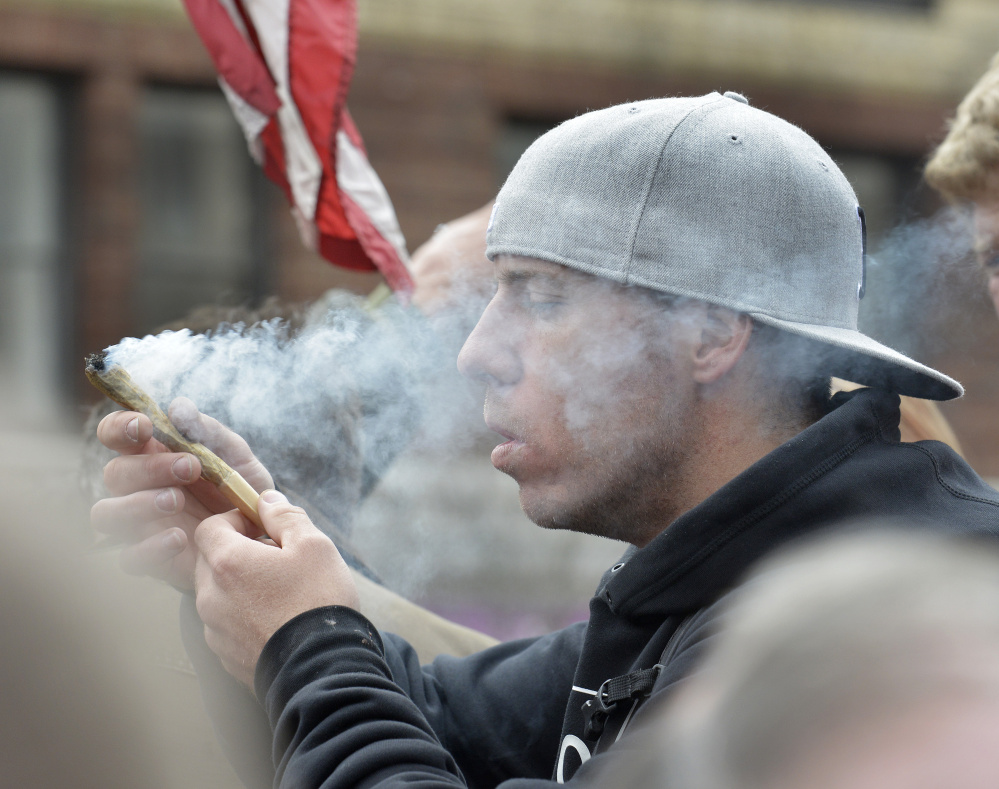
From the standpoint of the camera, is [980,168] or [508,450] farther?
[980,168]

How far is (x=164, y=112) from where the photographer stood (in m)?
7.65

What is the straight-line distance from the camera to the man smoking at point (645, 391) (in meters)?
1.59

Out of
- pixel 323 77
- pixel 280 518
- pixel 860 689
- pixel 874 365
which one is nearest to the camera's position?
pixel 860 689

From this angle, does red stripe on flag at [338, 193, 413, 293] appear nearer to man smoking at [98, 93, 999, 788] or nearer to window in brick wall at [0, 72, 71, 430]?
man smoking at [98, 93, 999, 788]

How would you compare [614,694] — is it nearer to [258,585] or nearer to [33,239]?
[258,585]

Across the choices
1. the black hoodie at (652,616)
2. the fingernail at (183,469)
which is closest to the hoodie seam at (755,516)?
the black hoodie at (652,616)

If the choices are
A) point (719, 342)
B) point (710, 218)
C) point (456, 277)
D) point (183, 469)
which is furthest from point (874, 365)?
point (456, 277)

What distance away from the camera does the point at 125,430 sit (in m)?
1.74

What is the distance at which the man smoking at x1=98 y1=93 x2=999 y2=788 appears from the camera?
159cm

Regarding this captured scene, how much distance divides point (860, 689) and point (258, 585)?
1.06 meters

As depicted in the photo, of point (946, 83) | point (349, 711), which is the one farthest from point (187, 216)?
point (349, 711)

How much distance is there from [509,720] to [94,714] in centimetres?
106

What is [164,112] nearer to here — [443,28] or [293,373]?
[443,28]

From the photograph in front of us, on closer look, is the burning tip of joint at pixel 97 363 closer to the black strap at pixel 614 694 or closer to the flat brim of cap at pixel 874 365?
the black strap at pixel 614 694
